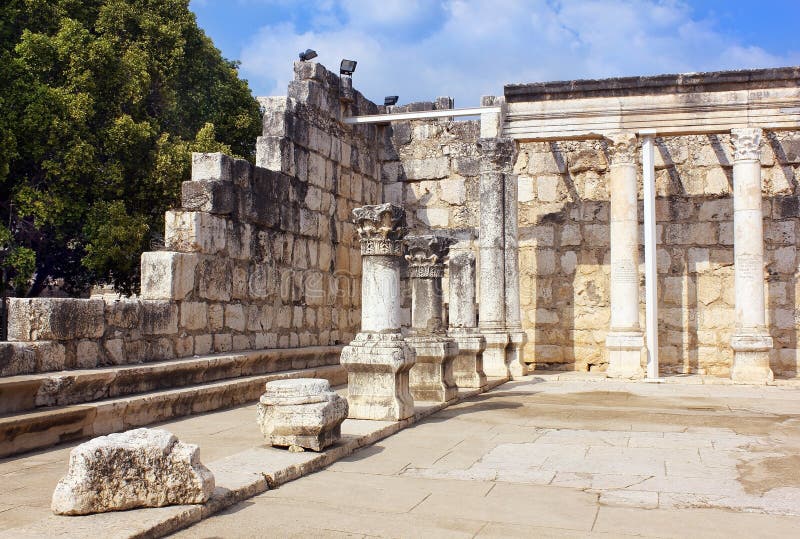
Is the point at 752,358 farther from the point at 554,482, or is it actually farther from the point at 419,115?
the point at 554,482

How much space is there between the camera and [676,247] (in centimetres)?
1677

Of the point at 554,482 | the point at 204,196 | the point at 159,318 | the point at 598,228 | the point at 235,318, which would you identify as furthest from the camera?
the point at 598,228

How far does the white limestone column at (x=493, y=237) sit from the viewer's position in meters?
15.1

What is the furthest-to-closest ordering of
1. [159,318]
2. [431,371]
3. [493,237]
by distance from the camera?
[493,237] < [431,371] < [159,318]

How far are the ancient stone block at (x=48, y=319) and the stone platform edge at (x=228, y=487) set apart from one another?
269 cm

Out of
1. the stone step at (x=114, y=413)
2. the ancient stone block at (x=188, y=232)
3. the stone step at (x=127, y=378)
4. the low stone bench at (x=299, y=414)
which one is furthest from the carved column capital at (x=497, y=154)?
the low stone bench at (x=299, y=414)

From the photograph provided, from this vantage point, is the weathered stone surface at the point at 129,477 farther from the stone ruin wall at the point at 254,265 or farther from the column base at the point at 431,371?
the column base at the point at 431,371

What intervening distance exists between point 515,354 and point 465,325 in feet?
6.28

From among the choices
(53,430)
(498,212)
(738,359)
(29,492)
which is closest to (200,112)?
(498,212)

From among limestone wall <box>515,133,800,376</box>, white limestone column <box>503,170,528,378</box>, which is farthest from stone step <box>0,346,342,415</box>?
limestone wall <box>515,133,800,376</box>

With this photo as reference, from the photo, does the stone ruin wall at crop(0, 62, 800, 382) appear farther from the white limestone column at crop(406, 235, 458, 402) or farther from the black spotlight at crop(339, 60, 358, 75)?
the white limestone column at crop(406, 235, 458, 402)

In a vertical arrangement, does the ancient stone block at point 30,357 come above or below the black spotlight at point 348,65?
below

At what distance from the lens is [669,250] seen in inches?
662

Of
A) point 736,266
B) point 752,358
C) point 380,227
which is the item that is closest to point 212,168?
point 380,227
